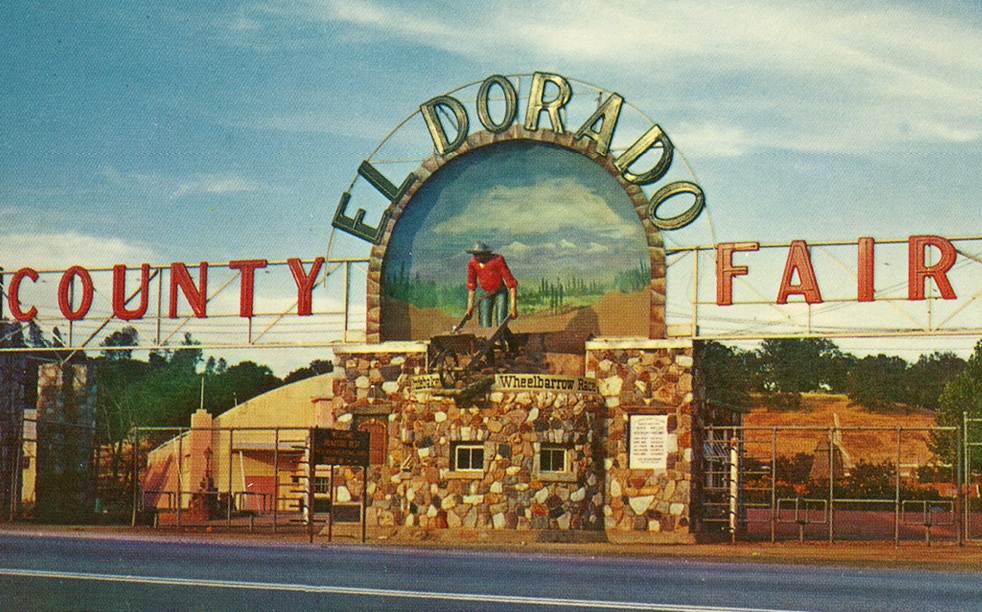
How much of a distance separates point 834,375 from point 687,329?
8257cm

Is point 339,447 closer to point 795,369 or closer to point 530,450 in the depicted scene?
point 530,450

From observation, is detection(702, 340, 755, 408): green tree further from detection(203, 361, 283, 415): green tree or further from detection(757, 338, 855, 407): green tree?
detection(203, 361, 283, 415): green tree

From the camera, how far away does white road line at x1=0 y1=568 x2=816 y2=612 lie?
9898mm

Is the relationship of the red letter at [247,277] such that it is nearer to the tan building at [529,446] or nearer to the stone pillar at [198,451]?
the tan building at [529,446]

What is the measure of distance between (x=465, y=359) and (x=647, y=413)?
4.59 meters

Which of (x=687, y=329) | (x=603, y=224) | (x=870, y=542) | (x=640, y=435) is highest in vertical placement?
(x=603, y=224)

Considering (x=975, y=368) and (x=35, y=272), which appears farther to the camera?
Answer: (x=975, y=368)

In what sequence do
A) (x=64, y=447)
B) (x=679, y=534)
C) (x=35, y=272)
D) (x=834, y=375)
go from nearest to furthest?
1. (x=679, y=534)
2. (x=35, y=272)
3. (x=64, y=447)
4. (x=834, y=375)

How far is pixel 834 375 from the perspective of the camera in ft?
349

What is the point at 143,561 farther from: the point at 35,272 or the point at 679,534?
the point at 35,272

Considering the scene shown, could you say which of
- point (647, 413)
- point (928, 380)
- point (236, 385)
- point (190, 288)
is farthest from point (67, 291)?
point (928, 380)

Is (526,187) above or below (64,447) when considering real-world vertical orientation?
above

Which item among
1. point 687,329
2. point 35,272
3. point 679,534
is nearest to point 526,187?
point 687,329

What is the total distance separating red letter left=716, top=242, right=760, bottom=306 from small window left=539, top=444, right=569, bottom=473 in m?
5.57
